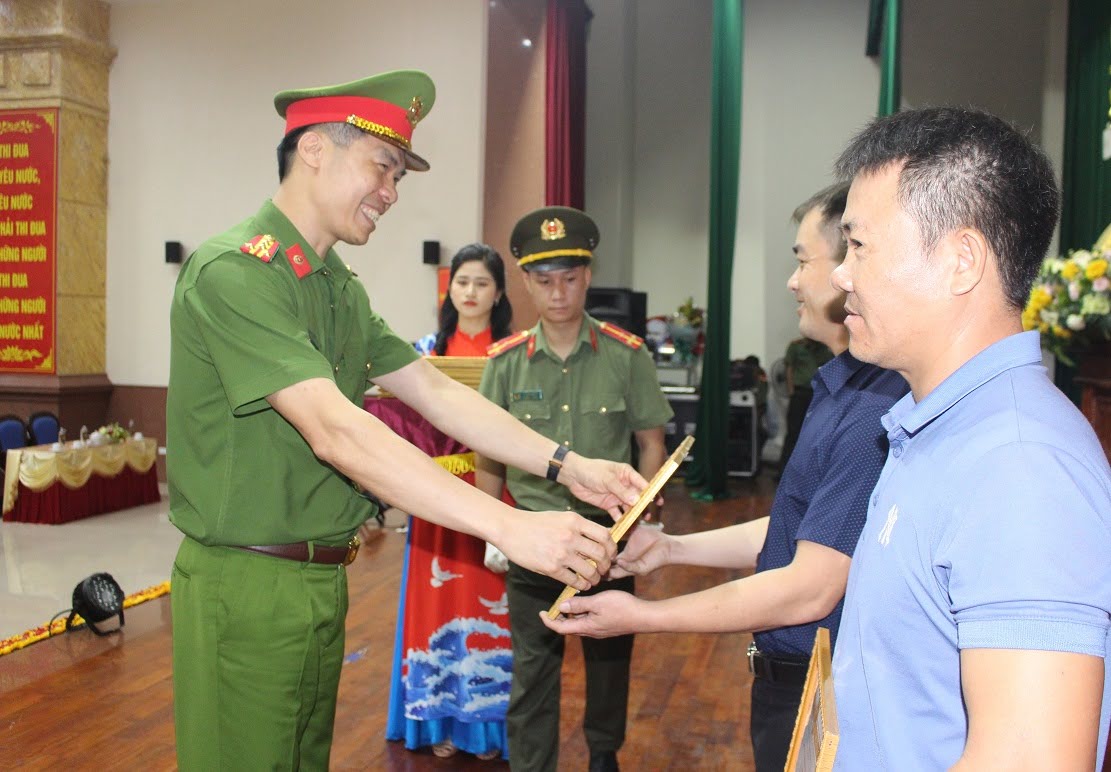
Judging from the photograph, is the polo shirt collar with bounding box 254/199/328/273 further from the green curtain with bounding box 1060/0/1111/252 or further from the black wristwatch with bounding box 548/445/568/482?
the green curtain with bounding box 1060/0/1111/252

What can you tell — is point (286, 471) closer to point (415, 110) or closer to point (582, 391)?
point (415, 110)

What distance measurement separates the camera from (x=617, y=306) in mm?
8766

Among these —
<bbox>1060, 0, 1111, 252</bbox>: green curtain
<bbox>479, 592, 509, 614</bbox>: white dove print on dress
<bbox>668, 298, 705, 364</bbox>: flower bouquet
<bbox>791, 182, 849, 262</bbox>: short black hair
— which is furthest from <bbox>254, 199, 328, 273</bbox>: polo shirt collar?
<bbox>668, 298, 705, 364</bbox>: flower bouquet

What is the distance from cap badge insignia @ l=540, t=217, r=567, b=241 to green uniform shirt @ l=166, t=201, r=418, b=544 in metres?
1.31

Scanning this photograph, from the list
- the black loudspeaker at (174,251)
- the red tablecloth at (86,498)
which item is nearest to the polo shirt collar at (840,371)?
the red tablecloth at (86,498)

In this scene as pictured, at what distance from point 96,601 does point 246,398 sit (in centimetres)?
330

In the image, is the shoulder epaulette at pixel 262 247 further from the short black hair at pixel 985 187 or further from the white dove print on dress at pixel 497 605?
the white dove print on dress at pixel 497 605

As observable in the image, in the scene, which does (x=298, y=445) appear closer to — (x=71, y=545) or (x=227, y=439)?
(x=227, y=439)

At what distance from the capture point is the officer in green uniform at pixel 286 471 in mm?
1457

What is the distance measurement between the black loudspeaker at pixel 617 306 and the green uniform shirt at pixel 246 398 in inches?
279

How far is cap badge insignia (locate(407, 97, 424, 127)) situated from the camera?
1.85m

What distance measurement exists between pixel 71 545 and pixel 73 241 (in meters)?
3.66

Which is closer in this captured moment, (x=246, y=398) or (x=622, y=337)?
(x=246, y=398)

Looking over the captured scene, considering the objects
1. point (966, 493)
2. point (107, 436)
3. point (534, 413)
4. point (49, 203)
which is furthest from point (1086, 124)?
point (49, 203)
